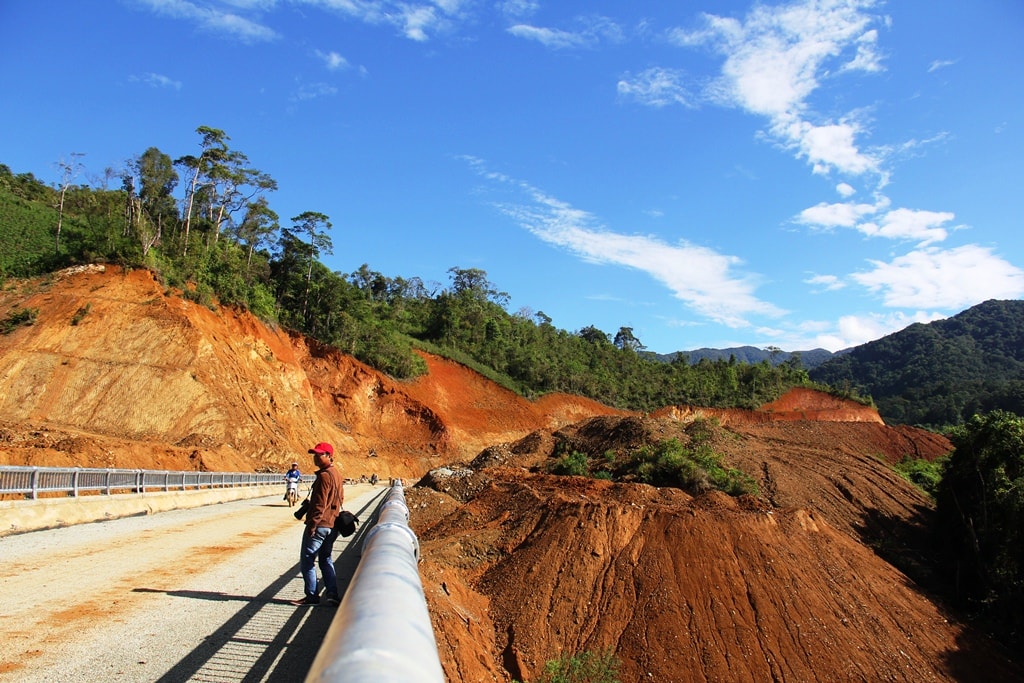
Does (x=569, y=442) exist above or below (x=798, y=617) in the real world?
above

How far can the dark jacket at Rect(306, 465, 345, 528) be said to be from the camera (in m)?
7.10

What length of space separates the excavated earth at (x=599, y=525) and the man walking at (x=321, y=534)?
1444 mm

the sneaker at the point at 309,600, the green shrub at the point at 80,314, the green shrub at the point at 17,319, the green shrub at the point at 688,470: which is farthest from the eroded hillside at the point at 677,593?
the green shrub at the point at 17,319

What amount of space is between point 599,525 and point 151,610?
8362mm

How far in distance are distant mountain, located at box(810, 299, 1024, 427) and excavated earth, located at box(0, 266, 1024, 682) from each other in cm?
7532

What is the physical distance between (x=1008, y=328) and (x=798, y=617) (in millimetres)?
202997

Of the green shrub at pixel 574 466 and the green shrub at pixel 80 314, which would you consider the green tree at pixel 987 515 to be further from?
the green shrub at pixel 80 314

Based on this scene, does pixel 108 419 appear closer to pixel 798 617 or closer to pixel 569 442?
pixel 569 442

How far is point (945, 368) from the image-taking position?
451 ft

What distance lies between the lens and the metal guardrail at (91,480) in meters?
12.2

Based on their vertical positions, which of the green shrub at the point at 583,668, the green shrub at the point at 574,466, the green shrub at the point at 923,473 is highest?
the green shrub at the point at 574,466

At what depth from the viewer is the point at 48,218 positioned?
4956 cm

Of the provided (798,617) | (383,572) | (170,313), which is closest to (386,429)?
(170,313)

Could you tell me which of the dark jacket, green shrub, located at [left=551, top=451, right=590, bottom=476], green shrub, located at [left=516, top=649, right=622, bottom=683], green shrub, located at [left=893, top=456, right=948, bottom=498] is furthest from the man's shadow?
green shrub, located at [left=893, top=456, right=948, bottom=498]
